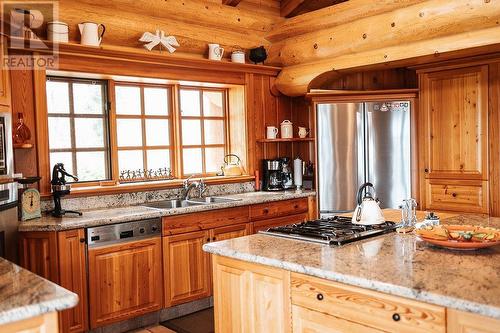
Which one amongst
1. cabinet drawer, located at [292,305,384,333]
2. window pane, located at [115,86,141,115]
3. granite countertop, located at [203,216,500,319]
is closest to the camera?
granite countertop, located at [203,216,500,319]

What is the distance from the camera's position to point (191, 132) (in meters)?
5.00

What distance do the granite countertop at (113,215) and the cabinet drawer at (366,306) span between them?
1789mm

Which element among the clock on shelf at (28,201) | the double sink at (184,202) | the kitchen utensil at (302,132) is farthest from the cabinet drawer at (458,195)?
the clock on shelf at (28,201)

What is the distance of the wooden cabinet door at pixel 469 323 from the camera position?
158 cm

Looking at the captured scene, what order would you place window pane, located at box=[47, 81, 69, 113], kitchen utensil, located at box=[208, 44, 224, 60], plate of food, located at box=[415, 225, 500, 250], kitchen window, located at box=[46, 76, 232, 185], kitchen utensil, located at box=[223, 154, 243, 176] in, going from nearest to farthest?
plate of food, located at box=[415, 225, 500, 250] → window pane, located at box=[47, 81, 69, 113] → kitchen window, located at box=[46, 76, 232, 185] → kitchen utensil, located at box=[208, 44, 224, 60] → kitchen utensil, located at box=[223, 154, 243, 176]

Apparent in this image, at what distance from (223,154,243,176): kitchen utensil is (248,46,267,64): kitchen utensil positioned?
41.2 inches

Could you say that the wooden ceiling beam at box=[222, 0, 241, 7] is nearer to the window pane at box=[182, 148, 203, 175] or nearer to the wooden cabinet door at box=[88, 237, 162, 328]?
the window pane at box=[182, 148, 203, 175]

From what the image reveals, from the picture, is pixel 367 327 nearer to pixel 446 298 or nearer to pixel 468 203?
pixel 446 298

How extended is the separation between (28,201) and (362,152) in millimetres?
3130

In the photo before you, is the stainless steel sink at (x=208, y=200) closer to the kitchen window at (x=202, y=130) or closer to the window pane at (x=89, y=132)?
the kitchen window at (x=202, y=130)

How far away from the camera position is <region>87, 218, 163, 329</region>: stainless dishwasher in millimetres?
3453

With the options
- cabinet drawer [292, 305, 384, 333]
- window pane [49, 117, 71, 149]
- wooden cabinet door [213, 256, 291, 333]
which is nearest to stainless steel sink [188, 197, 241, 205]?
window pane [49, 117, 71, 149]

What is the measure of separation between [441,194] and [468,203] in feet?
0.88

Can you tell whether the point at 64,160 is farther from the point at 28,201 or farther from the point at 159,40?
the point at 159,40
